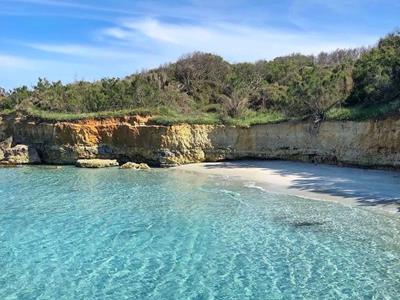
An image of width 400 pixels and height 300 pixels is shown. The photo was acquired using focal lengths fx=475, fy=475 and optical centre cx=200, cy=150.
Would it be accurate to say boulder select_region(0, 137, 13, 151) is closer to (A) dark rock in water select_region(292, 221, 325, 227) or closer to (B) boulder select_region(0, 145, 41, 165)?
(B) boulder select_region(0, 145, 41, 165)

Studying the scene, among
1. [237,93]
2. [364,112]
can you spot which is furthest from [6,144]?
[364,112]

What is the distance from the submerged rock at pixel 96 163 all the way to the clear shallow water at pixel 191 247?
9.07 meters

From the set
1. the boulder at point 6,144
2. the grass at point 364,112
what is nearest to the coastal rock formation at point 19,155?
the boulder at point 6,144

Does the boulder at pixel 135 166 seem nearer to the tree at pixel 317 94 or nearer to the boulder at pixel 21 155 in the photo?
the boulder at pixel 21 155

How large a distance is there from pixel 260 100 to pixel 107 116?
12819 millimetres

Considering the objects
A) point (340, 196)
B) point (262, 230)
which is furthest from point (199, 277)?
point (340, 196)

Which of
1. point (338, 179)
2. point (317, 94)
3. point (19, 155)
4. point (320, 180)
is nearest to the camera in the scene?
point (338, 179)

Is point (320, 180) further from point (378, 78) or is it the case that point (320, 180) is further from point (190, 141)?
point (190, 141)

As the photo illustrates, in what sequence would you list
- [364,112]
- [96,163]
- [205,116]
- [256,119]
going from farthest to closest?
[205,116], [256,119], [96,163], [364,112]

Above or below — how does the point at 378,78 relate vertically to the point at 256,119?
above

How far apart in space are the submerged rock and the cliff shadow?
268 inches

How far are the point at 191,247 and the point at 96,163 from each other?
63.5 ft

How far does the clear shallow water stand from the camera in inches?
439

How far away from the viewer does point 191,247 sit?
46.6 feet
